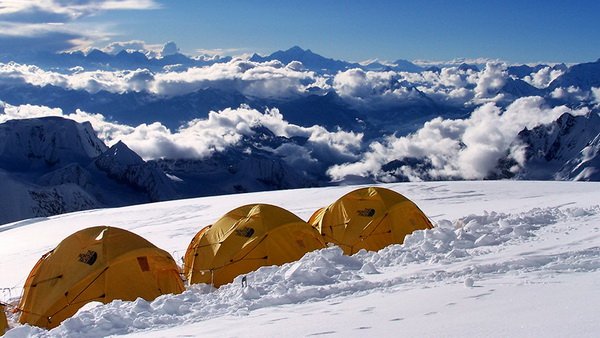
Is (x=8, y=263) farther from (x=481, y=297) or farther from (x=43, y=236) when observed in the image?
(x=481, y=297)

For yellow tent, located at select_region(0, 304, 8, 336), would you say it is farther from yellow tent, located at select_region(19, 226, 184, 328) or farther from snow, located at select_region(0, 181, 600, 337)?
snow, located at select_region(0, 181, 600, 337)

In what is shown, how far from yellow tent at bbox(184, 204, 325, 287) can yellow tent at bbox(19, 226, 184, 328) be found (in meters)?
1.07

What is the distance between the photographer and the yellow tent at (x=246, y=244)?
14.4 meters

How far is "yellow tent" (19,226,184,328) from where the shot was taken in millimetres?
12766

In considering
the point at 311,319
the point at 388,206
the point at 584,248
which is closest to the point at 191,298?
the point at 311,319

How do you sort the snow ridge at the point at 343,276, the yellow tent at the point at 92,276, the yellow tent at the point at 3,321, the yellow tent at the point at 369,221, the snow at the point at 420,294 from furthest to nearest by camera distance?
1. the yellow tent at the point at 369,221
2. the yellow tent at the point at 92,276
3. the yellow tent at the point at 3,321
4. the snow ridge at the point at 343,276
5. the snow at the point at 420,294

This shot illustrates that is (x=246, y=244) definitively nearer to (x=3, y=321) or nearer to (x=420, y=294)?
(x=3, y=321)

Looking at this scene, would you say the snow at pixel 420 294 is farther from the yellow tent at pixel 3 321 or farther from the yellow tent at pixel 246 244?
the yellow tent at pixel 3 321

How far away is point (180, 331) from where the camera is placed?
769 centimetres

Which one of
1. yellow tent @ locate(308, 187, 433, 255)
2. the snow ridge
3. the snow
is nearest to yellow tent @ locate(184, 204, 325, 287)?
the snow

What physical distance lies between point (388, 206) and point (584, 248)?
688 cm

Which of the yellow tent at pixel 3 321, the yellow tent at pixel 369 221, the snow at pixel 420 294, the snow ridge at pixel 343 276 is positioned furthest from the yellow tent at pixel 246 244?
the yellow tent at pixel 3 321

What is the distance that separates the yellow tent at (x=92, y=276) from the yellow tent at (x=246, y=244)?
1.07 meters

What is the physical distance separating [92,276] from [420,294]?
25.6 feet
